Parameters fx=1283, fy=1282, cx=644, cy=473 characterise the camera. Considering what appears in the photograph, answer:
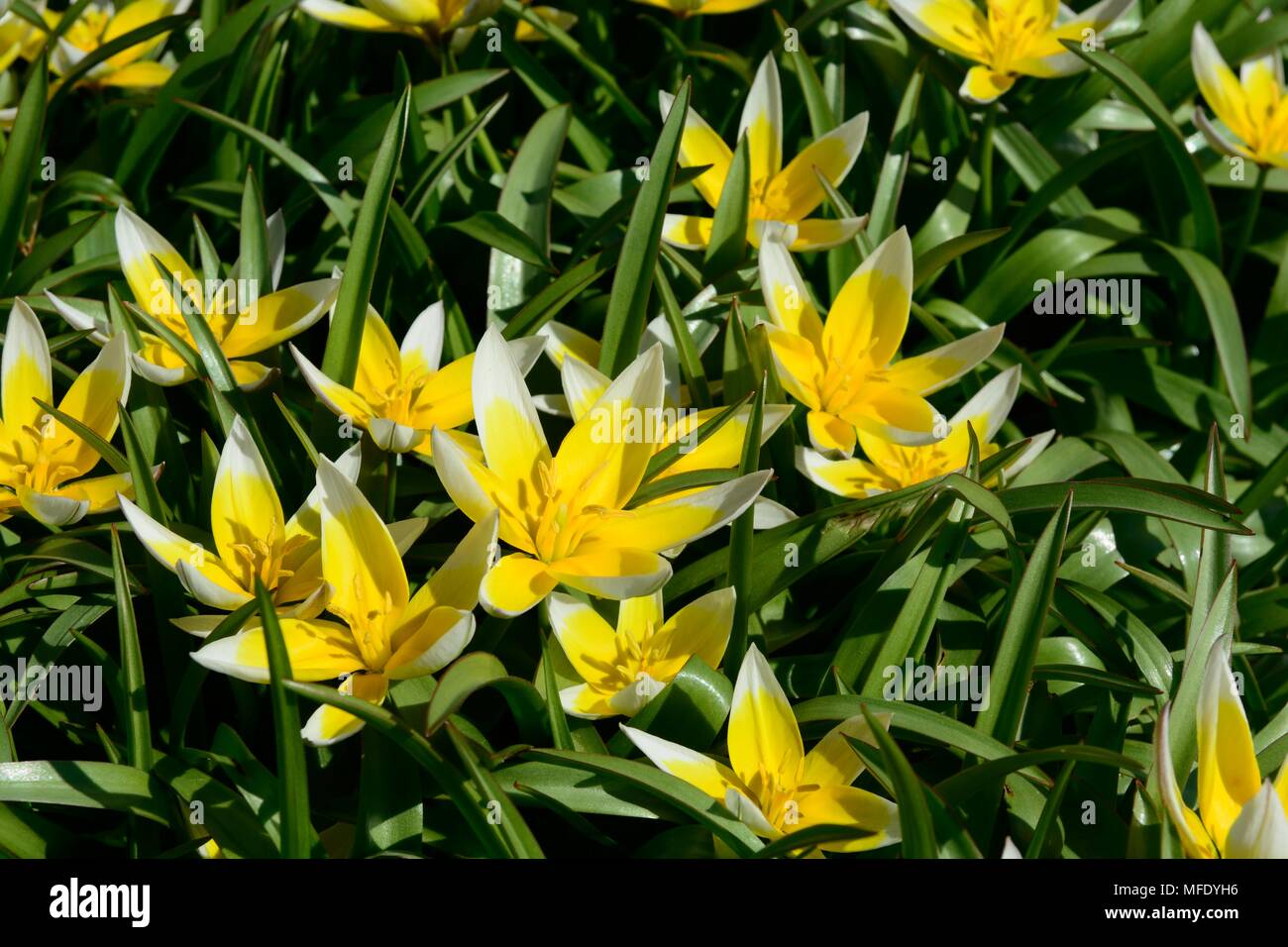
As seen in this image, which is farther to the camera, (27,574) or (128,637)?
(27,574)

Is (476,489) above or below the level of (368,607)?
above

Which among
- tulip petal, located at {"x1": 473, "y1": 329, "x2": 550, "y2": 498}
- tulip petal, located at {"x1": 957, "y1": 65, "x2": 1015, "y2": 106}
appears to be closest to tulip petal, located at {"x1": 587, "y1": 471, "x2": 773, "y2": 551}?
tulip petal, located at {"x1": 473, "y1": 329, "x2": 550, "y2": 498}

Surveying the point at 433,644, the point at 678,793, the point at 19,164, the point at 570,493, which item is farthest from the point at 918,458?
the point at 19,164

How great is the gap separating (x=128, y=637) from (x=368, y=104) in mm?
1177

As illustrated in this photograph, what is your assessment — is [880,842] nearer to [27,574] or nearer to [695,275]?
[695,275]

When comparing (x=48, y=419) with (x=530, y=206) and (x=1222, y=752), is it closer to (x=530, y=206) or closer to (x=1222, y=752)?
(x=530, y=206)

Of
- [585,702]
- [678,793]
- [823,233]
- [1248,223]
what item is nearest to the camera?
[678,793]

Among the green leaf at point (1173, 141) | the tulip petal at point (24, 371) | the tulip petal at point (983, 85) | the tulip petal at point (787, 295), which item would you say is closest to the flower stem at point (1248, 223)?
the green leaf at point (1173, 141)

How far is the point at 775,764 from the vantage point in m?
1.35

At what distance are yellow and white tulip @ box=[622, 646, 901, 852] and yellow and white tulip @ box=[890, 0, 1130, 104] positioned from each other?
43.6 inches

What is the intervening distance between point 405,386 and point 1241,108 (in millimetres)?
1465

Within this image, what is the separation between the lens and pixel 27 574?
1531 millimetres

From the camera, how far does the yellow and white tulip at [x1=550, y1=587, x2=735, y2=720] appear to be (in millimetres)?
1397

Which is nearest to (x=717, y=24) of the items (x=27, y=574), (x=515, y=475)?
(x=515, y=475)
